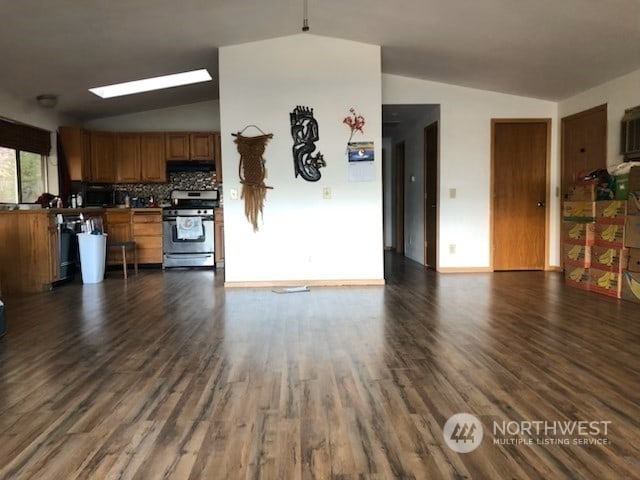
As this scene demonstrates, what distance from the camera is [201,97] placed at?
7.27 metres

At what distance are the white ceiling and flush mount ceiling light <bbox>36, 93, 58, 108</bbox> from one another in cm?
8

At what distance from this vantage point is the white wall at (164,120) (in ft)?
24.9

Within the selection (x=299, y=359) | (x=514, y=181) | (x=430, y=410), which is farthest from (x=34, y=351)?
(x=514, y=181)

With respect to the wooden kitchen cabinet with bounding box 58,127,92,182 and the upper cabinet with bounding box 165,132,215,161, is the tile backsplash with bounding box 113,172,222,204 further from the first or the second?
the wooden kitchen cabinet with bounding box 58,127,92,182

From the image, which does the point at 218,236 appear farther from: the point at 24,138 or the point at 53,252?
the point at 24,138

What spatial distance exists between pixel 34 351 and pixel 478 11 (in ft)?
13.6

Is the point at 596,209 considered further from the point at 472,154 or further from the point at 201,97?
the point at 201,97

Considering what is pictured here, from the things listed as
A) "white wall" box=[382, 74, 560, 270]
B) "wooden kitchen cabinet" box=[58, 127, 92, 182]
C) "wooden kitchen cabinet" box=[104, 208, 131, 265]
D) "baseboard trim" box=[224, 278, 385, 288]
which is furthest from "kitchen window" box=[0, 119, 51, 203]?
"white wall" box=[382, 74, 560, 270]

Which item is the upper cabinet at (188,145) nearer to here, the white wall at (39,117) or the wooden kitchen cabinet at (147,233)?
the wooden kitchen cabinet at (147,233)

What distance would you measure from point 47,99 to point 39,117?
47cm

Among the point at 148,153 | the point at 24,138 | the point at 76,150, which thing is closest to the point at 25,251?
the point at 24,138

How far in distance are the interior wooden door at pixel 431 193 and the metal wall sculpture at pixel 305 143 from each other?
204 centimetres

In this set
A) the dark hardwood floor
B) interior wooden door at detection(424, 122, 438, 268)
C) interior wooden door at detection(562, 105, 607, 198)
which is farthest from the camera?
interior wooden door at detection(424, 122, 438, 268)

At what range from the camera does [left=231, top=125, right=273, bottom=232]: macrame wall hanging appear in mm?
5164
